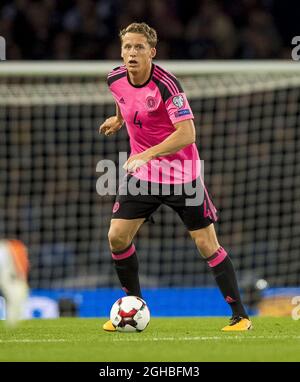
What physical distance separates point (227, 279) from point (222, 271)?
2.7 inches

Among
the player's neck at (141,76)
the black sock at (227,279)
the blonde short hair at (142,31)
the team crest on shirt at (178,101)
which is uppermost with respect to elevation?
the blonde short hair at (142,31)

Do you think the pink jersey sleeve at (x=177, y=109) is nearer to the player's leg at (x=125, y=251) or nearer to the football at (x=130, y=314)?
the player's leg at (x=125, y=251)

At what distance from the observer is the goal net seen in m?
12.2

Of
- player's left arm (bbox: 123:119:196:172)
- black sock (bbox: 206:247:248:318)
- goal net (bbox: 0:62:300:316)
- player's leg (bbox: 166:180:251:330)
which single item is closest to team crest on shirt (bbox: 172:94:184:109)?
player's left arm (bbox: 123:119:196:172)

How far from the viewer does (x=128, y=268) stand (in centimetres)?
750

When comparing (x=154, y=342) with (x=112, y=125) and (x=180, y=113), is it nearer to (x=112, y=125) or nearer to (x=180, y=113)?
(x=180, y=113)

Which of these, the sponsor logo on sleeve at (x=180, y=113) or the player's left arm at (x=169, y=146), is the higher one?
the sponsor logo on sleeve at (x=180, y=113)

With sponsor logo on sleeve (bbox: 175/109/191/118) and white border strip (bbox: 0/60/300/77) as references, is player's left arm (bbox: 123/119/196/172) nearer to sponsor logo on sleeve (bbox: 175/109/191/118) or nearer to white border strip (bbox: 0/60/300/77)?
sponsor logo on sleeve (bbox: 175/109/191/118)

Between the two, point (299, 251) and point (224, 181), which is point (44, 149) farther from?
point (299, 251)

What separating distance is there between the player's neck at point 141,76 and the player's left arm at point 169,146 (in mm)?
432

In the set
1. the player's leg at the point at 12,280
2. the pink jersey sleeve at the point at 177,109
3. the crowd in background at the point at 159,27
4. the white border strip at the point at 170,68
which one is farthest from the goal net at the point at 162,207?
the player's leg at the point at 12,280

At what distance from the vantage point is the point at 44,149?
13.1m

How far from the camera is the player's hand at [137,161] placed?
689 centimetres

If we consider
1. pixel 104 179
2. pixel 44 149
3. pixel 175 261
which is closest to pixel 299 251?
pixel 175 261
